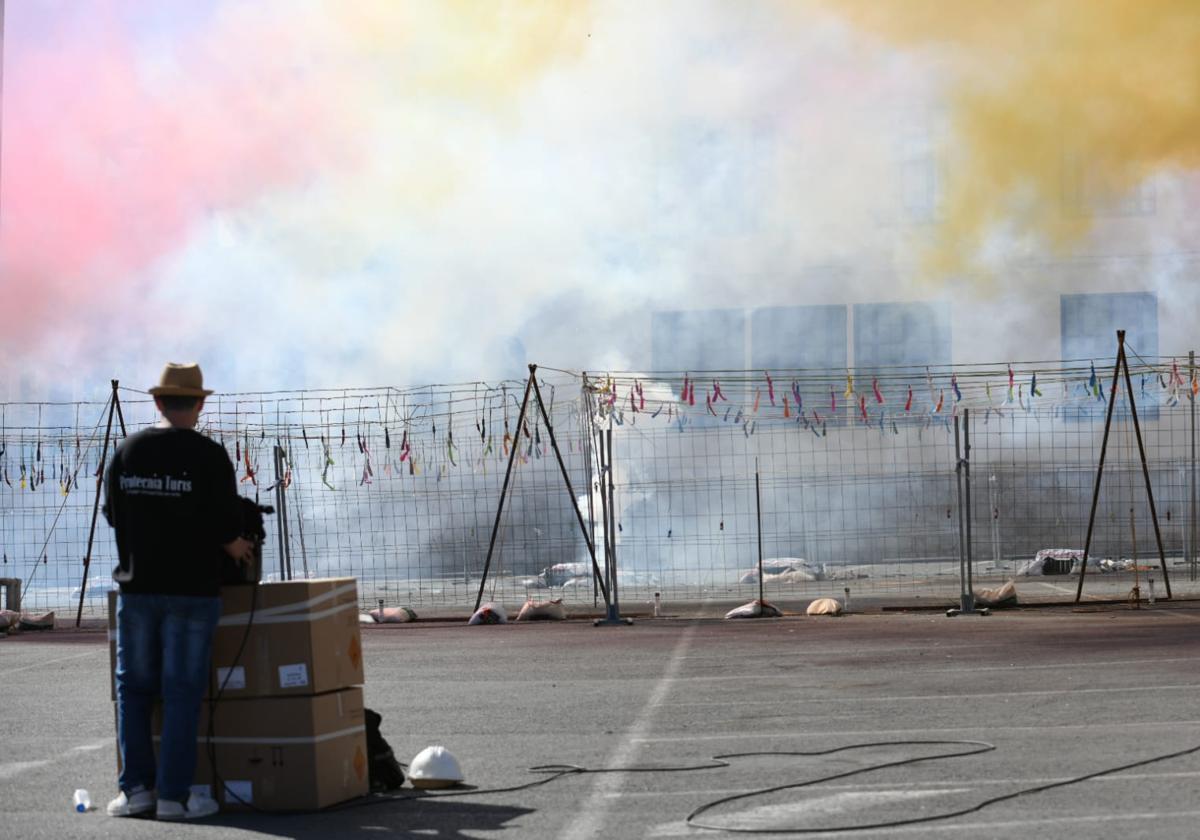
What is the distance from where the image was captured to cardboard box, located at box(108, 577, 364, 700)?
4.80 metres

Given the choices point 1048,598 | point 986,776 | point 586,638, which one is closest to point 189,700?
point 986,776

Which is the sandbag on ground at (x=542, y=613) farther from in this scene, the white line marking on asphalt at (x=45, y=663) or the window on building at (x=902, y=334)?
the window on building at (x=902, y=334)

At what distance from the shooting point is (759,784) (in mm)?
4941

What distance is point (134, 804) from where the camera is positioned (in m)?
4.75

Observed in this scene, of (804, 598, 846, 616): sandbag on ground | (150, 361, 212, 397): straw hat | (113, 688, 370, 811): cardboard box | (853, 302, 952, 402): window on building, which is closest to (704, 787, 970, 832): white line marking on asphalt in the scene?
(113, 688, 370, 811): cardboard box

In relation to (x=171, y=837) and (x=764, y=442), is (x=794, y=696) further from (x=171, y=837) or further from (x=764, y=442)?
(x=764, y=442)

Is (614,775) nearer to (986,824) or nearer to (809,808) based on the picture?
(809,808)

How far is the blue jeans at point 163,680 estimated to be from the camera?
15.4 feet

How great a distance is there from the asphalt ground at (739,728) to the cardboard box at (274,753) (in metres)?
0.09

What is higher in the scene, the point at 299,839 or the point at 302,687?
the point at 302,687

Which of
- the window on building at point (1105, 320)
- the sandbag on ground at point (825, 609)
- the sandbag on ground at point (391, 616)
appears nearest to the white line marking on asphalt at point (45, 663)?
the sandbag on ground at point (391, 616)

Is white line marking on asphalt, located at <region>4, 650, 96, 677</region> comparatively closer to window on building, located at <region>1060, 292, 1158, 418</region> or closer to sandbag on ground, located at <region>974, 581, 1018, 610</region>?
sandbag on ground, located at <region>974, 581, 1018, 610</region>

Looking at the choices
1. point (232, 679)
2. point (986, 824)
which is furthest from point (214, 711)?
point (986, 824)

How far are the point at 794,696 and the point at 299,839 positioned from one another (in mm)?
3632
